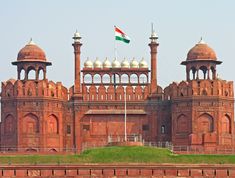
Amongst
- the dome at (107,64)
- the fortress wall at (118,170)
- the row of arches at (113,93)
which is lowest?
the fortress wall at (118,170)

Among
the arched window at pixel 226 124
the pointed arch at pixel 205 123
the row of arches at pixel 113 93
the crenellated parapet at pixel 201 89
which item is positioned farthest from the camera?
the row of arches at pixel 113 93

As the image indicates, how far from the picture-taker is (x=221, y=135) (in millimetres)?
72438

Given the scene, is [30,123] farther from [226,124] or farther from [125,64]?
[226,124]

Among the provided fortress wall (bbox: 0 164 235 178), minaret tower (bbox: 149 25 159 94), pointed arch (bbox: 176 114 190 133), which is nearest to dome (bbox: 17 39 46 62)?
minaret tower (bbox: 149 25 159 94)

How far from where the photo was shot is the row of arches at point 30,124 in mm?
72750

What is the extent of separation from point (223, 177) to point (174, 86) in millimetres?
14826

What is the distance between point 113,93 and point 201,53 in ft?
28.9

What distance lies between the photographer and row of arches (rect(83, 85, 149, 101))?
249ft

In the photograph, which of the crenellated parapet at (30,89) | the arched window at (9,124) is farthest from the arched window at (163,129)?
the arched window at (9,124)

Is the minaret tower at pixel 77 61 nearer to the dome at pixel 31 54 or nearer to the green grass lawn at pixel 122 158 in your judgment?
the dome at pixel 31 54

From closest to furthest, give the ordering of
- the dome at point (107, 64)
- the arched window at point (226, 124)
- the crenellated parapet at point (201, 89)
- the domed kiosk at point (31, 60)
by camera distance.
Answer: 1. the crenellated parapet at point (201, 89)
2. the arched window at point (226, 124)
3. the domed kiosk at point (31, 60)
4. the dome at point (107, 64)

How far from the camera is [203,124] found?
73.0m

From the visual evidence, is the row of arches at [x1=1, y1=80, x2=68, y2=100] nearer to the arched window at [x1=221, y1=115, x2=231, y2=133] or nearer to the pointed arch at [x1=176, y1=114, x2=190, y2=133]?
the pointed arch at [x1=176, y1=114, x2=190, y2=133]

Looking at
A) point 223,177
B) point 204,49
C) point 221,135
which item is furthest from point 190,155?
point 204,49
